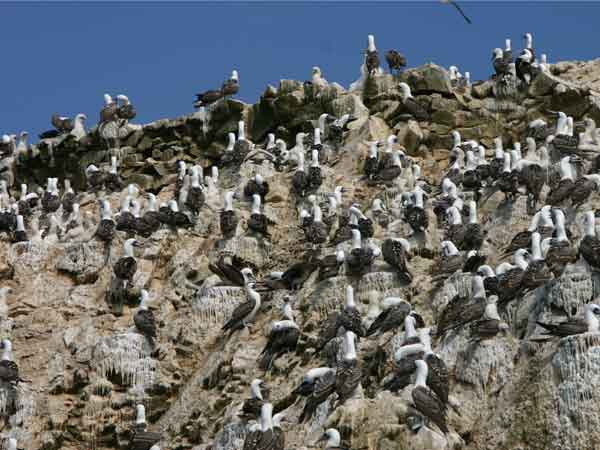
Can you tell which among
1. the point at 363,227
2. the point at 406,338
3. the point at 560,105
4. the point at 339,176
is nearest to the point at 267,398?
the point at 406,338

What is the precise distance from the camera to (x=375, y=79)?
4612cm

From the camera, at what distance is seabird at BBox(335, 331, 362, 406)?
2755 cm

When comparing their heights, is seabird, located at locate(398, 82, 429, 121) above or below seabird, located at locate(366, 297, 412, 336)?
above

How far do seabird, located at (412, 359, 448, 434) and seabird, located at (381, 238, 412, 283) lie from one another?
636 centimetres

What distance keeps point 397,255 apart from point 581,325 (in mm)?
7010

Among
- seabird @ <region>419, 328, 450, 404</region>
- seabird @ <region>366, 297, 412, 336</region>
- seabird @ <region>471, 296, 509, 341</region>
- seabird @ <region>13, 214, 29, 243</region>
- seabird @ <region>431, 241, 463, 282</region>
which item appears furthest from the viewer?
seabird @ <region>13, 214, 29, 243</region>

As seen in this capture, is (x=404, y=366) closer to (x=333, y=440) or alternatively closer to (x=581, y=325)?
(x=333, y=440)

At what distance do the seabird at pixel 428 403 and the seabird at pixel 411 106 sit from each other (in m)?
18.8

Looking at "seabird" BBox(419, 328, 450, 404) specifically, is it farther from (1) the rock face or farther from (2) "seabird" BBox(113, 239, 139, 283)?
(2) "seabird" BBox(113, 239, 139, 283)

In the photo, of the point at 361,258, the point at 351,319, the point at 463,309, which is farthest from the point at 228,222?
the point at 463,309

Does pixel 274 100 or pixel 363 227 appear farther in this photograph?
pixel 274 100

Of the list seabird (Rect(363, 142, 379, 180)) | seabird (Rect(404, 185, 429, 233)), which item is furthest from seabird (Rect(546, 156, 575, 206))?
seabird (Rect(363, 142, 379, 180))

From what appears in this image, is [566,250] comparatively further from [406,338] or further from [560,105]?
Answer: [560,105]

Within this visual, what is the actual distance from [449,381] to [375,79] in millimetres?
19726
